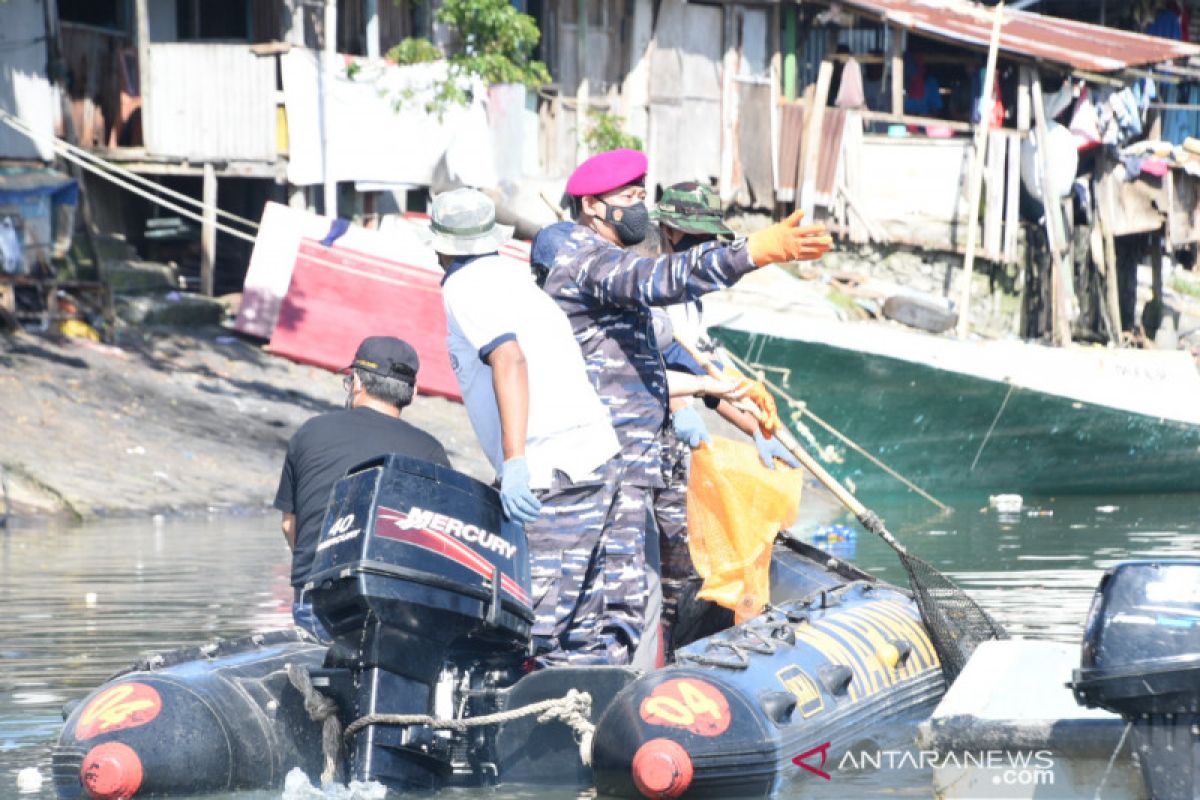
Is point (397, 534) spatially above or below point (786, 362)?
above

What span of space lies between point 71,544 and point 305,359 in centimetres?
609

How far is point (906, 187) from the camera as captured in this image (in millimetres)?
25062

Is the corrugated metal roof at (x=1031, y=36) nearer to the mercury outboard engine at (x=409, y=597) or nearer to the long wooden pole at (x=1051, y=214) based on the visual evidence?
the long wooden pole at (x=1051, y=214)

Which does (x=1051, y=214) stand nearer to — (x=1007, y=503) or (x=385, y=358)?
(x=1007, y=503)

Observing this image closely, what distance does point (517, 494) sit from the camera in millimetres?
5938

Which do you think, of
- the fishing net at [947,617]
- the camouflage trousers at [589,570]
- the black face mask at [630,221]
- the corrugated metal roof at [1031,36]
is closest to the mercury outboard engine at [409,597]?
the camouflage trousers at [589,570]

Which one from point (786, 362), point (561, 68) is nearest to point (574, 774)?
point (786, 362)

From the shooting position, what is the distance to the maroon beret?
21.6 ft

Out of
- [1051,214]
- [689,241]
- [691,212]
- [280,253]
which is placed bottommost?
[1051,214]

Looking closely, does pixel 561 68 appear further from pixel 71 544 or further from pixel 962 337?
pixel 71 544

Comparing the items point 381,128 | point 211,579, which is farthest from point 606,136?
point 211,579

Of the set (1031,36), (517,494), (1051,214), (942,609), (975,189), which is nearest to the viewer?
(517,494)

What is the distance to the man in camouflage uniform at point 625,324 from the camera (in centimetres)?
623

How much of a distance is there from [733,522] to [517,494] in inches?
65.0
